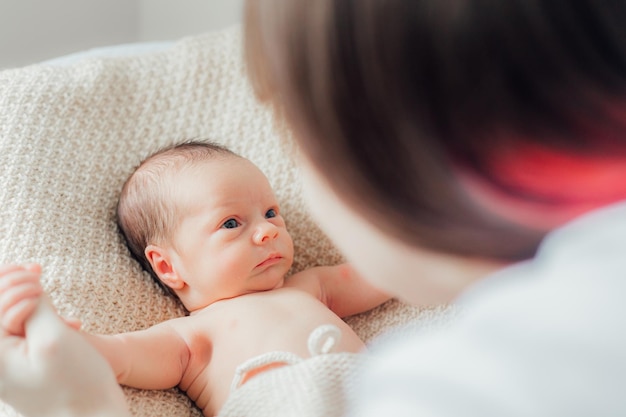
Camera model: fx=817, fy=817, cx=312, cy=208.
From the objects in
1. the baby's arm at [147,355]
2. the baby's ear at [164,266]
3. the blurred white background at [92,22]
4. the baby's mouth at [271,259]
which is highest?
the blurred white background at [92,22]

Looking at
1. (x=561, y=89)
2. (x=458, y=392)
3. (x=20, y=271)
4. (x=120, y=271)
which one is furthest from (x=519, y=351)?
(x=120, y=271)

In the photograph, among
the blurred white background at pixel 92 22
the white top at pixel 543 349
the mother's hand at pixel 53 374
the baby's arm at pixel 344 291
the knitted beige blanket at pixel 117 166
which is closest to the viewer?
the white top at pixel 543 349

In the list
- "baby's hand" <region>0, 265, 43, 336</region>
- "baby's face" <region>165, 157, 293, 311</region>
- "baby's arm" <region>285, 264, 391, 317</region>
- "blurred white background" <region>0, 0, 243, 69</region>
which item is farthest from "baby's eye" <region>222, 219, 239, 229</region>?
"blurred white background" <region>0, 0, 243, 69</region>

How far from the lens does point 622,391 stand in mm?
500

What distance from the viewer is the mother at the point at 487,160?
505mm

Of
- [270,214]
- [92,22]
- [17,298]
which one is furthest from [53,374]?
[92,22]

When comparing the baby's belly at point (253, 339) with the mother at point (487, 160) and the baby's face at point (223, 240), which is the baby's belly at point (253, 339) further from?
the mother at point (487, 160)

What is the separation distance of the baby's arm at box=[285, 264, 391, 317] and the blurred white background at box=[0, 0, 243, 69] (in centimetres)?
79

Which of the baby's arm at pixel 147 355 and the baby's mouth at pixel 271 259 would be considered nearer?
the baby's arm at pixel 147 355

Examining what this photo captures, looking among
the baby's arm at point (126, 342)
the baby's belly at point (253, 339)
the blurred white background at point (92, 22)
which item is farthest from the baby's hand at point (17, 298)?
the blurred white background at point (92, 22)

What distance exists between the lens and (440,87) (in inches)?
21.0

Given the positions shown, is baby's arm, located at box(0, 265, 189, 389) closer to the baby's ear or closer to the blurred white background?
the baby's ear

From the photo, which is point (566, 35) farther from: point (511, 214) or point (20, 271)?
point (20, 271)

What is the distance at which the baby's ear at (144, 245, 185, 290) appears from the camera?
1.12 metres
